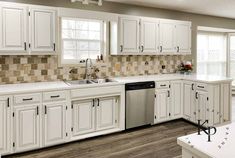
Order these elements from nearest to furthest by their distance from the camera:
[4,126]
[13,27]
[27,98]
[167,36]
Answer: [4,126], [27,98], [13,27], [167,36]

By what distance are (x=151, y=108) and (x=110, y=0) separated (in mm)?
2365

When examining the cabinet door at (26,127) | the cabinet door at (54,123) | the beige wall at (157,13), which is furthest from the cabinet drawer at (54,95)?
the beige wall at (157,13)

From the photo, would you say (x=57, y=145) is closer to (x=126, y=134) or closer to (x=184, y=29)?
(x=126, y=134)

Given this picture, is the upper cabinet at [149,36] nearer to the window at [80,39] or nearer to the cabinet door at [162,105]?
the window at [80,39]

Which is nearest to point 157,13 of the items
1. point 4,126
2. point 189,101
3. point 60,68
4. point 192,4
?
point 192,4

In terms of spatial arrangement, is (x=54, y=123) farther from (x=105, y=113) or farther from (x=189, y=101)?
(x=189, y=101)

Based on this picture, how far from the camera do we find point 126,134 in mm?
3846

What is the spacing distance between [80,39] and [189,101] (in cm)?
266

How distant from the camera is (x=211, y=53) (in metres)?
6.96

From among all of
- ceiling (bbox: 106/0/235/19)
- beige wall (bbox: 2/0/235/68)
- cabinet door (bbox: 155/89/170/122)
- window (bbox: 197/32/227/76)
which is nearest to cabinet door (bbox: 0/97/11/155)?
beige wall (bbox: 2/0/235/68)

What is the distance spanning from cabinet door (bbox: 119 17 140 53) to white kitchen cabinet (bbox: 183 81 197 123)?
→ 4.46 feet

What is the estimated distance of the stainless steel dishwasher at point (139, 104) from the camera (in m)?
3.90

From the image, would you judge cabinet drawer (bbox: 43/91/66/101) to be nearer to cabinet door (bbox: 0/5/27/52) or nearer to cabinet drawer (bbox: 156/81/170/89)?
cabinet door (bbox: 0/5/27/52)

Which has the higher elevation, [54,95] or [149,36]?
[149,36]
